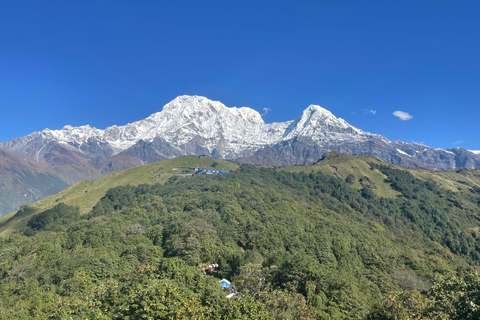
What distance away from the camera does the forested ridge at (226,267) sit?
42000mm

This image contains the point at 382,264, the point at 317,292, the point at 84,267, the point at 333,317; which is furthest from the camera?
the point at 382,264

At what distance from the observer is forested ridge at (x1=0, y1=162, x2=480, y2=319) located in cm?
4200

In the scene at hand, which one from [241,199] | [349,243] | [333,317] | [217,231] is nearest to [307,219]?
[349,243]

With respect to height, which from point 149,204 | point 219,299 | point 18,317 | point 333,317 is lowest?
point 18,317

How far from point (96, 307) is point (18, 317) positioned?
64.2 feet

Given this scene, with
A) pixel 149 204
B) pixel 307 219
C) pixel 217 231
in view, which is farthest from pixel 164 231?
pixel 307 219

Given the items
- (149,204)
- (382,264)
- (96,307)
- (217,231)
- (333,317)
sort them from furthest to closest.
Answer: (149,204)
(217,231)
(382,264)
(333,317)
(96,307)

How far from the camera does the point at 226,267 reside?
8588 centimetres

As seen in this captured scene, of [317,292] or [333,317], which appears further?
[317,292]

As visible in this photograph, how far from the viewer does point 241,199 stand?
549 feet

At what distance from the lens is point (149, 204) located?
159625 mm

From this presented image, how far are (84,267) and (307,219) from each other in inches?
4065

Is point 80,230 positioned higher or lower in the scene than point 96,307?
higher

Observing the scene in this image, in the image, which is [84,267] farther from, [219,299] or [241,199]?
[241,199]
